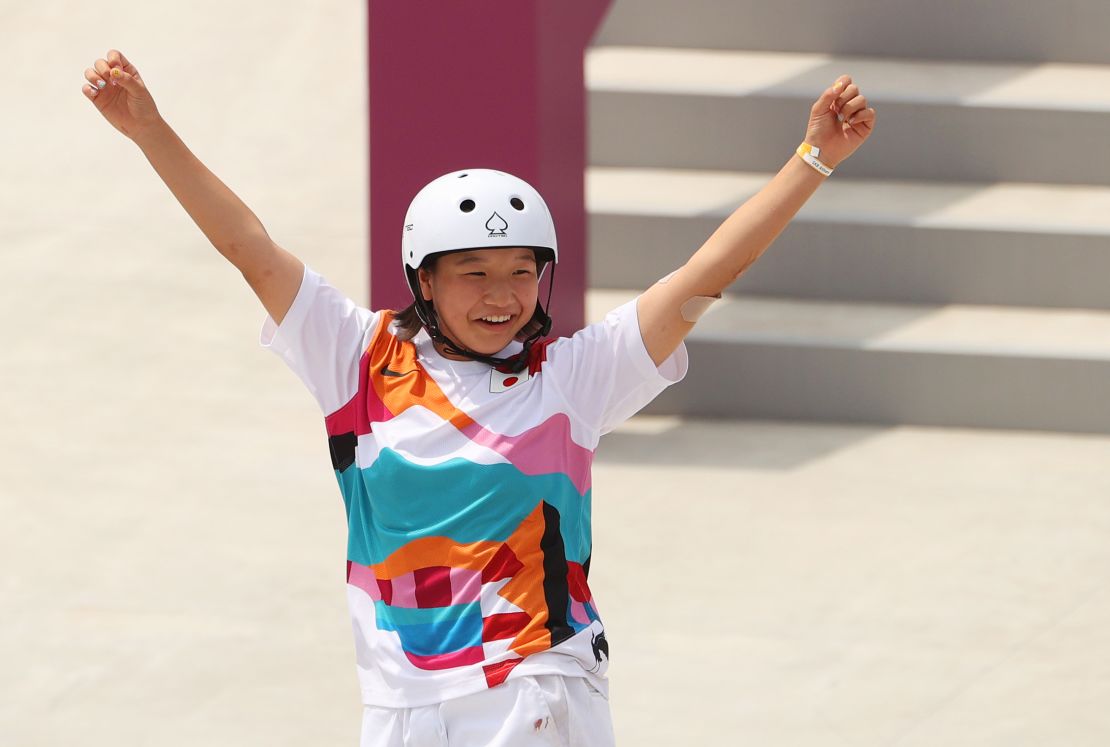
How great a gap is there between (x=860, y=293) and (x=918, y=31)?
5.20 feet

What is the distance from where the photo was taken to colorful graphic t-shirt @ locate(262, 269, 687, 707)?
297 centimetres

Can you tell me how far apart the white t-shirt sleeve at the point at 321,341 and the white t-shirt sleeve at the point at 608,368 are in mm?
342

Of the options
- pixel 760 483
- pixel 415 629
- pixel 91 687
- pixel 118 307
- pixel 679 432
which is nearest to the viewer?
pixel 415 629

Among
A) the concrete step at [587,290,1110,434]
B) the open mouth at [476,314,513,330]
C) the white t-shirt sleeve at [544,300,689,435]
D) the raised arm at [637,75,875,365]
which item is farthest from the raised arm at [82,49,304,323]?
the concrete step at [587,290,1110,434]

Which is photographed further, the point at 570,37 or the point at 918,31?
the point at 918,31

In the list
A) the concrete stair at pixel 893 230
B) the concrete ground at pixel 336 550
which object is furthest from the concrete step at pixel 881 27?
the concrete ground at pixel 336 550

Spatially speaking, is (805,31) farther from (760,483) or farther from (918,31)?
(760,483)

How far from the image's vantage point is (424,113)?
6715 mm

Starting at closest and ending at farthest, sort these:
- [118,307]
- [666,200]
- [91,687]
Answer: [91,687] < [666,200] < [118,307]

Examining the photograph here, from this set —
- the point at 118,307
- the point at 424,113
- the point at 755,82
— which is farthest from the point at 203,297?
the point at 755,82

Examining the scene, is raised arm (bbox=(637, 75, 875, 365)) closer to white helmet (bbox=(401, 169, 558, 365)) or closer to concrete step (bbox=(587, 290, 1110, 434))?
white helmet (bbox=(401, 169, 558, 365))

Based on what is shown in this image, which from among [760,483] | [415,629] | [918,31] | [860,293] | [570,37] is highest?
[918,31]

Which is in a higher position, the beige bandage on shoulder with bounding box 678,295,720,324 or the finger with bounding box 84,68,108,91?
the finger with bounding box 84,68,108,91

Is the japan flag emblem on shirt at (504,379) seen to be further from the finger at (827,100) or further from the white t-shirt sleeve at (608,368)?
the finger at (827,100)
